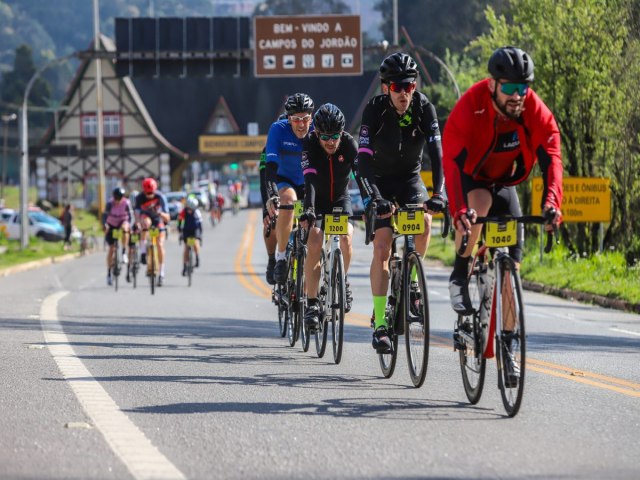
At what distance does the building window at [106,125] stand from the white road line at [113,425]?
77571 millimetres

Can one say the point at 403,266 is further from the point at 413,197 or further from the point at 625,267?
the point at 625,267

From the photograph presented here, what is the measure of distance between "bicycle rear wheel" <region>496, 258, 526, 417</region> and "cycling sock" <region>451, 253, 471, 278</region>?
0.58 meters

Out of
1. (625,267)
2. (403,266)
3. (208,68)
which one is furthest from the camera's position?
(208,68)

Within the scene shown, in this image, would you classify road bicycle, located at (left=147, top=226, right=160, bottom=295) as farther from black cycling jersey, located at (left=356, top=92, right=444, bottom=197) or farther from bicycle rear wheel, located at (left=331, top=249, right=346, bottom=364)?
black cycling jersey, located at (left=356, top=92, right=444, bottom=197)

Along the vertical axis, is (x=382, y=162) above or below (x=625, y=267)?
above

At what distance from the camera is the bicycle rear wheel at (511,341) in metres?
7.20

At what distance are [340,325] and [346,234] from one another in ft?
2.26

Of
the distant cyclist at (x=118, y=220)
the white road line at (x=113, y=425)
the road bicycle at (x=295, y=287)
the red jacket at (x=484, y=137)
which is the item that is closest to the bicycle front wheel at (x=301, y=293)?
the road bicycle at (x=295, y=287)

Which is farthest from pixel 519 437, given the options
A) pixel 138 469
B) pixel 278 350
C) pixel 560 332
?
pixel 560 332

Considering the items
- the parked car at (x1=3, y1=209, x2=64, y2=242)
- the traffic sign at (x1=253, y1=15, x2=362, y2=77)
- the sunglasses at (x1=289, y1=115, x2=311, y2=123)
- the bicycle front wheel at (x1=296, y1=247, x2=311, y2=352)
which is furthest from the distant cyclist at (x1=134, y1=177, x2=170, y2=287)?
the parked car at (x1=3, y1=209, x2=64, y2=242)

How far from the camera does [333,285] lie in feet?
33.5

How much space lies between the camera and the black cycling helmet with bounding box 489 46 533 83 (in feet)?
24.1

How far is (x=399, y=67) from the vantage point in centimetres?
894

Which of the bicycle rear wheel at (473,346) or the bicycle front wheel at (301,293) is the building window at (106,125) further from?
the bicycle rear wheel at (473,346)
